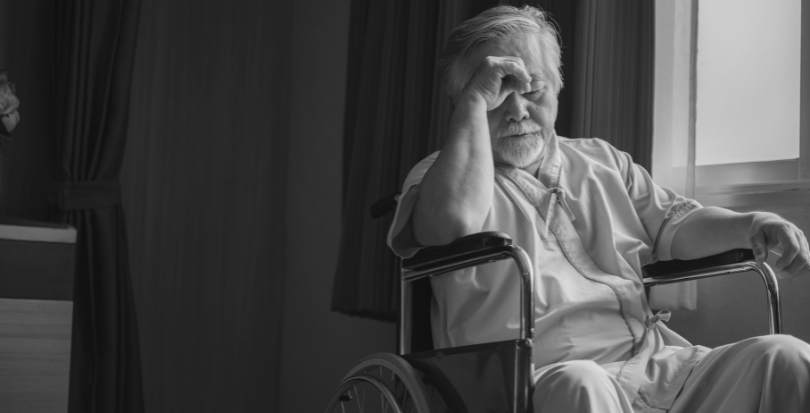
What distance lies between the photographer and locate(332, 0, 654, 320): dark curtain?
2.50 metres

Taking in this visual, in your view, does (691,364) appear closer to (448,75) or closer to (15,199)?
(448,75)

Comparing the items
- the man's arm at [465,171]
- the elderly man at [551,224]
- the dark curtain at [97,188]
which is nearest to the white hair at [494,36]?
the elderly man at [551,224]

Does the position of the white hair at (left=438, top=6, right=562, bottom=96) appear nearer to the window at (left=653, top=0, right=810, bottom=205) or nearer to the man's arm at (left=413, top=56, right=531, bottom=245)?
the man's arm at (left=413, top=56, right=531, bottom=245)

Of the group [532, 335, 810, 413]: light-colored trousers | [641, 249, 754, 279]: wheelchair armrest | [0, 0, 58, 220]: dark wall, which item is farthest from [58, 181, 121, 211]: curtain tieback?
[532, 335, 810, 413]: light-colored trousers

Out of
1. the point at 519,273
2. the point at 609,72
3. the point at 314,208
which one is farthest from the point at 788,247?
the point at 314,208

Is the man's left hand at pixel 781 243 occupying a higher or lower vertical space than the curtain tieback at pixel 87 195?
lower

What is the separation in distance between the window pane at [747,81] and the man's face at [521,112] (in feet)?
2.22

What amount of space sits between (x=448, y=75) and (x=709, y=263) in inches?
25.5

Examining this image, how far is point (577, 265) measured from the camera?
6.39 ft

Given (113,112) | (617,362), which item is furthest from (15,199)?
(617,362)

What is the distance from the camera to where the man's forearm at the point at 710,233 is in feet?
6.07

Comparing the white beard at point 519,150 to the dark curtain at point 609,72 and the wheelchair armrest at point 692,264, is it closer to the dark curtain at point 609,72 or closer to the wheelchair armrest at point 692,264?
the wheelchair armrest at point 692,264

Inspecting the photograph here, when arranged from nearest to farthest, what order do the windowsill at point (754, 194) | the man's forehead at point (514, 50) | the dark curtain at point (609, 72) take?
the man's forehead at point (514, 50) → the windowsill at point (754, 194) → the dark curtain at point (609, 72)

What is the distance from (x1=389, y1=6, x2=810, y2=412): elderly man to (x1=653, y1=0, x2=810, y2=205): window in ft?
1.46
